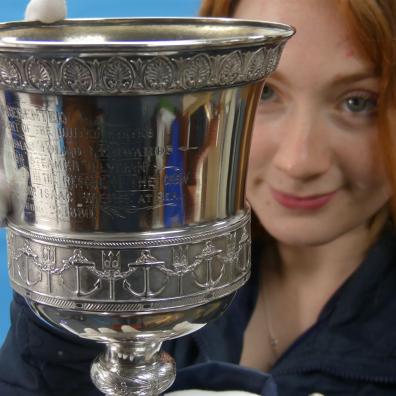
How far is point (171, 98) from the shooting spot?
1.45 ft

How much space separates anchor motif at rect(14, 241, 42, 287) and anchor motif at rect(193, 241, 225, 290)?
0.10m

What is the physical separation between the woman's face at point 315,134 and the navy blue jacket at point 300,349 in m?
0.12

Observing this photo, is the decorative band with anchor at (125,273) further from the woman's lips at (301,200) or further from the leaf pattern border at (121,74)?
the woman's lips at (301,200)

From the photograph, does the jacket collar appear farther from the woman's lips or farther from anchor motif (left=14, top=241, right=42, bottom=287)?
anchor motif (left=14, top=241, right=42, bottom=287)

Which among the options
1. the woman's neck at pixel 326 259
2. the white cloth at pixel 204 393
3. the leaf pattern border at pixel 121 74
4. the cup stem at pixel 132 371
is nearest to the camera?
the leaf pattern border at pixel 121 74

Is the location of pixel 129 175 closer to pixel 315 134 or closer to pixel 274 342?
pixel 315 134

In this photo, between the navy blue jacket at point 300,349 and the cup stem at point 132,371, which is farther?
the navy blue jacket at point 300,349

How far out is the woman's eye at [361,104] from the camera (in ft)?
2.57

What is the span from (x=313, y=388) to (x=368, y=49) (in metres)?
0.40

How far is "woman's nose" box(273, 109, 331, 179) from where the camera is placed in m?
0.74

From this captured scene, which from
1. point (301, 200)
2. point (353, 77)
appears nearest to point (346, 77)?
point (353, 77)

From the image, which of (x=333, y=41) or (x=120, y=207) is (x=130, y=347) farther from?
(x=333, y=41)

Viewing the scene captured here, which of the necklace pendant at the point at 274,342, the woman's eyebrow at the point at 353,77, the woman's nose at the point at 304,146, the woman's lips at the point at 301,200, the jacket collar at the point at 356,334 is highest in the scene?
the woman's eyebrow at the point at 353,77

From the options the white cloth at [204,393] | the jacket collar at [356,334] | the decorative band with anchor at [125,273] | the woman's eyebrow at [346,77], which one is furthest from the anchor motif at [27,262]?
the jacket collar at [356,334]
